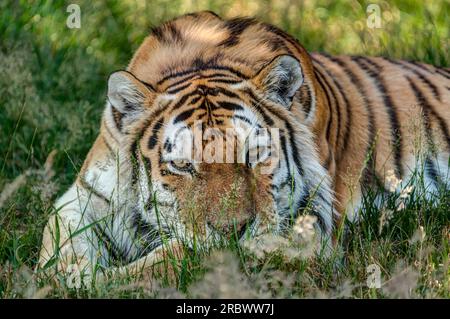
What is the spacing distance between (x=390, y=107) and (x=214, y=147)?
1682 millimetres

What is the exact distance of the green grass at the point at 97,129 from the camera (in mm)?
3902

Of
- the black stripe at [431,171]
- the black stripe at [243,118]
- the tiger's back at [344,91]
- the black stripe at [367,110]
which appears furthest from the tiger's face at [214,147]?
the black stripe at [431,171]

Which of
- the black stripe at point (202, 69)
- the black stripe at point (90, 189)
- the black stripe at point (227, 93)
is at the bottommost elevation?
the black stripe at point (90, 189)

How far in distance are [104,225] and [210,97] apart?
0.72m

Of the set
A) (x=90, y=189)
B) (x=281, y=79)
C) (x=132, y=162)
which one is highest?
(x=281, y=79)

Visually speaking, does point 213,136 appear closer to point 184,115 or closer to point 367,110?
point 184,115

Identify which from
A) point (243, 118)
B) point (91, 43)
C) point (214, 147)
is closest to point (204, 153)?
point (214, 147)

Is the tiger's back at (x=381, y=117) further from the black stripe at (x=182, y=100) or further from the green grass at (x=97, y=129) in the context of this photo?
the black stripe at (x=182, y=100)

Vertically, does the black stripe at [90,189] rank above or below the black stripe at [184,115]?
below

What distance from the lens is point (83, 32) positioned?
746 centimetres

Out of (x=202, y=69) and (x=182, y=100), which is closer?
(x=182, y=100)

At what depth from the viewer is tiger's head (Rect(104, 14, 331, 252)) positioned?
4.25 meters

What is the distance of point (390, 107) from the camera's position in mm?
5656

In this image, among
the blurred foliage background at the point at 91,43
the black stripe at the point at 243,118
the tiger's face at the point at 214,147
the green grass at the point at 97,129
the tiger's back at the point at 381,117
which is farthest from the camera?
the blurred foliage background at the point at 91,43
